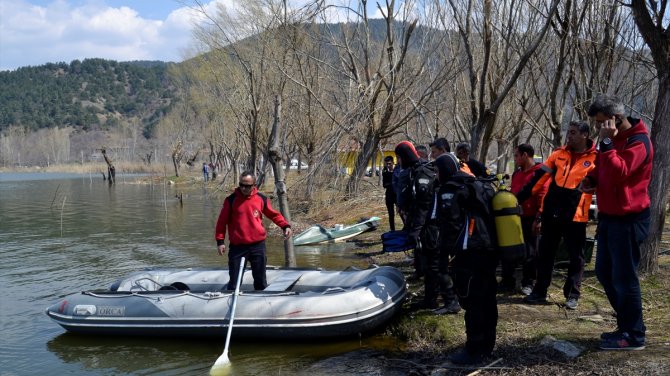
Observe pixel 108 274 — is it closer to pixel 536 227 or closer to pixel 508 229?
pixel 536 227

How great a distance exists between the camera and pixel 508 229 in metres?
4.44

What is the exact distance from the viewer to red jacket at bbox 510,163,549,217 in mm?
6176

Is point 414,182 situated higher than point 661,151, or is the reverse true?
point 661,151

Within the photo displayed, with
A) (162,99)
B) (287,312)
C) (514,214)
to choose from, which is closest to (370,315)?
(287,312)

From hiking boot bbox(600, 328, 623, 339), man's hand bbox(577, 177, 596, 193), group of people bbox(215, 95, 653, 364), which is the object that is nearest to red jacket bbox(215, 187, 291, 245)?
group of people bbox(215, 95, 653, 364)

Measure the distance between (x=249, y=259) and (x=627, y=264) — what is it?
436 centimetres

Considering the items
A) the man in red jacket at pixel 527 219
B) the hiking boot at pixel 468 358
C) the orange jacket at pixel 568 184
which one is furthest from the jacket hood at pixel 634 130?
the hiking boot at pixel 468 358

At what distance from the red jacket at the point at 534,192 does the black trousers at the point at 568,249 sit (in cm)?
43

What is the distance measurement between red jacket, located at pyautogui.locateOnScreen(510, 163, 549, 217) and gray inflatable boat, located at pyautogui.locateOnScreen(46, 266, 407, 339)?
1719 millimetres

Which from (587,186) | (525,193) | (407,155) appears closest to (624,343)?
(587,186)

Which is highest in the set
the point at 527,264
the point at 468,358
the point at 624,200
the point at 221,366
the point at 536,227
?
the point at 624,200

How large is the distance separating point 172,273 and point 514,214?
17.8 feet

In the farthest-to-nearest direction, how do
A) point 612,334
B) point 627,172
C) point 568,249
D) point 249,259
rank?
point 249,259 → point 568,249 → point 612,334 → point 627,172

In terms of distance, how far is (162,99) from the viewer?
17712 centimetres
